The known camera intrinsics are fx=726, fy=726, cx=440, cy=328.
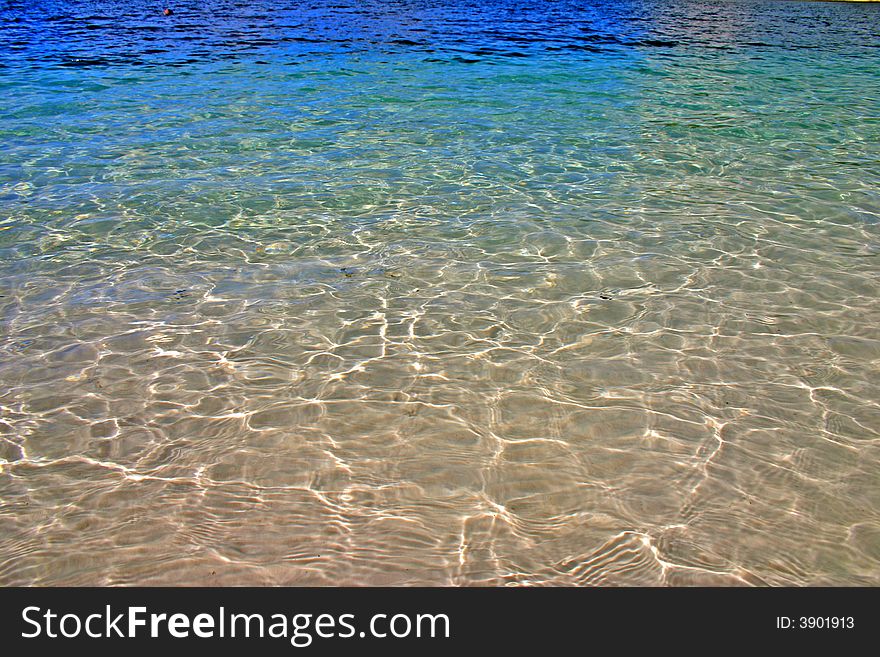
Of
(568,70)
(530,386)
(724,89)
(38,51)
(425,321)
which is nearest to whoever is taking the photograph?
(530,386)

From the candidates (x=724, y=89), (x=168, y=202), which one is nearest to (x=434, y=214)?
(x=168, y=202)

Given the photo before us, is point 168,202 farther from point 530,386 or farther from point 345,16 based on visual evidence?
point 345,16

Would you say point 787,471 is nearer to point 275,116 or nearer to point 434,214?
point 434,214

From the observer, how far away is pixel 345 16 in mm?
30344

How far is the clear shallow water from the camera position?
4.43m

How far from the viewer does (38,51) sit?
22.0 meters

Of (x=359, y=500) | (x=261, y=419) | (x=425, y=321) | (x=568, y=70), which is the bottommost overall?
(x=359, y=500)

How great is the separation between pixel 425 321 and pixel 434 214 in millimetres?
3037

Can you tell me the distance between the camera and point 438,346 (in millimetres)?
6477

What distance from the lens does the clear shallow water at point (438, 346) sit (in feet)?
14.5
